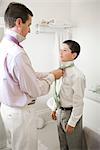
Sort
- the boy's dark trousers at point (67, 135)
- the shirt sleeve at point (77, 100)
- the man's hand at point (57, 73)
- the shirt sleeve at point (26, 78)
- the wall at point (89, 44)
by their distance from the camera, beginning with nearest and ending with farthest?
the shirt sleeve at point (26, 78) → the man's hand at point (57, 73) → the shirt sleeve at point (77, 100) → the boy's dark trousers at point (67, 135) → the wall at point (89, 44)

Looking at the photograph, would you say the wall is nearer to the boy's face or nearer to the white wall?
the white wall

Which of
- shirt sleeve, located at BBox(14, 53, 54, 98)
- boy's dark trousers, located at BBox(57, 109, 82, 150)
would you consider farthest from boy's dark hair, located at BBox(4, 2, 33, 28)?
boy's dark trousers, located at BBox(57, 109, 82, 150)

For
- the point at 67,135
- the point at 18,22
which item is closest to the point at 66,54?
the point at 18,22

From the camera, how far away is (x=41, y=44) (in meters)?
2.96

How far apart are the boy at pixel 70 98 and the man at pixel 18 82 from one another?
0.96 ft

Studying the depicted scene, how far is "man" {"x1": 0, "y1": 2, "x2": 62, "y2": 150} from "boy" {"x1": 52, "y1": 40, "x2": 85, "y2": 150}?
29cm

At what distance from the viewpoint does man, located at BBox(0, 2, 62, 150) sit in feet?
4.71

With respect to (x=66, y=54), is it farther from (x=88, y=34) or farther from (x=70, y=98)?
(x=88, y=34)

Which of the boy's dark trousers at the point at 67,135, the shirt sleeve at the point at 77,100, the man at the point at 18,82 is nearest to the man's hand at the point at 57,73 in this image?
the man at the point at 18,82

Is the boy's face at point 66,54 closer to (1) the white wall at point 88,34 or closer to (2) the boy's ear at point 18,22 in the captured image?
(2) the boy's ear at point 18,22

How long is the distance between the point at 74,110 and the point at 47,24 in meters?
1.28

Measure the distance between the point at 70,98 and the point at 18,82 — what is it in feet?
1.98

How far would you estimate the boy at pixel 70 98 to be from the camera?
6.12 feet

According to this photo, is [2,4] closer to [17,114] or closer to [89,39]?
[89,39]
